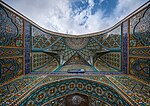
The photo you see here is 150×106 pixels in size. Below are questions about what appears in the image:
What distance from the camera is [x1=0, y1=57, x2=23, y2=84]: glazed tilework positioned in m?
2.58

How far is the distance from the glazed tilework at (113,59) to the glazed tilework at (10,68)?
5474 mm

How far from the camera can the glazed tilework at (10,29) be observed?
262 cm

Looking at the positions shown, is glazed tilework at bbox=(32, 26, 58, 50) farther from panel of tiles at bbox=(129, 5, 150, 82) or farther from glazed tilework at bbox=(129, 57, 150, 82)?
glazed tilework at bbox=(129, 57, 150, 82)

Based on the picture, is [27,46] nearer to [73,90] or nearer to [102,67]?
[73,90]

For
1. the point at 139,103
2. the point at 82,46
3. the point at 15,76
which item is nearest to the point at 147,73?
the point at 139,103

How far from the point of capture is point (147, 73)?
8.64ft

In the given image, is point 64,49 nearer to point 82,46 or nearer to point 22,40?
point 82,46

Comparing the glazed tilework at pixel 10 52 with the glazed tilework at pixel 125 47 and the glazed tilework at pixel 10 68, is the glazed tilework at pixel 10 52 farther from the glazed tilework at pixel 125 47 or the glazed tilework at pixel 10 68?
the glazed tilework at pixel 125 47

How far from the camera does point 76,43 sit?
248 inches

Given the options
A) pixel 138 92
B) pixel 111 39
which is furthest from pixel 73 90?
pixel 111 39

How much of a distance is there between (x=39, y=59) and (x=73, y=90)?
3.11 meters

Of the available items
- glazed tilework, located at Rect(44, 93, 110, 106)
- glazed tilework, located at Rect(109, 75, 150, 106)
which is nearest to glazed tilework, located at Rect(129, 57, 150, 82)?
glazed tilework, located at Rect(109, 75, 150, 106)

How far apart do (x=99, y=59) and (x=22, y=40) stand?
216 inches

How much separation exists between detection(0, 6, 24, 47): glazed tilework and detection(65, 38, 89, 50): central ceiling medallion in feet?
11.3
